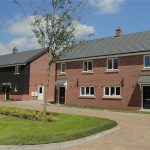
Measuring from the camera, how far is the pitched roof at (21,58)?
47806mm

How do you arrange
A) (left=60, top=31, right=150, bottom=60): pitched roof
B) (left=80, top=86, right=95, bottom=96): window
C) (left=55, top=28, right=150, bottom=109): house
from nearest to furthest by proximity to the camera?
(left=55, top=28, right=150, bottom=109): house → (left=60, top=31, right=150, bottom=60): pitched roof → (left=80, top=86, right=95, bottom=96): window

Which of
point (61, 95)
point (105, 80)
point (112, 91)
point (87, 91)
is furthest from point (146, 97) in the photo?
point (61, 95)

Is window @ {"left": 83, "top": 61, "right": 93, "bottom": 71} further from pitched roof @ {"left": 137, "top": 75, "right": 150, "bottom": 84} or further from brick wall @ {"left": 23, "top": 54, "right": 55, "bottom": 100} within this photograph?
brick wall @ {"left": 23, "top": 54, "right": 55, "bottom": 100}

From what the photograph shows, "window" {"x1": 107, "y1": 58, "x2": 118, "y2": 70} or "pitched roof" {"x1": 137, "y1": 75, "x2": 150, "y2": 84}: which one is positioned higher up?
"window" {"x1": 107, "y1": 58, "x2": 118, "y2": 70}

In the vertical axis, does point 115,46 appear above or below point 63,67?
above

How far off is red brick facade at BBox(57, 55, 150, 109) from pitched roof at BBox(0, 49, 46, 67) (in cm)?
833

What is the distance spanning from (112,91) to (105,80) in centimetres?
145

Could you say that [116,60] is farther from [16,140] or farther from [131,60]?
[16,140]

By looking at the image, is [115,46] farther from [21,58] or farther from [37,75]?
[21,58]

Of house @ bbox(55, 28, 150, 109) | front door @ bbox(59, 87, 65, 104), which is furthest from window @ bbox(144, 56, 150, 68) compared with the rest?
front door @ bbox(59, 87, 65, 104)

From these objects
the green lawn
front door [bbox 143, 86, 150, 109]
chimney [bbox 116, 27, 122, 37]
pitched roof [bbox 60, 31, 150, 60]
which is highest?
chimney [bbox 116, 27, 122, 37]

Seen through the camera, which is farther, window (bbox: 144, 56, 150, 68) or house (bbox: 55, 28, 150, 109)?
house (bbox: 55, 28, 150, 109)

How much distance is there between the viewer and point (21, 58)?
5006 cm

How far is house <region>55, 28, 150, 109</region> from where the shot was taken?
31672mm
